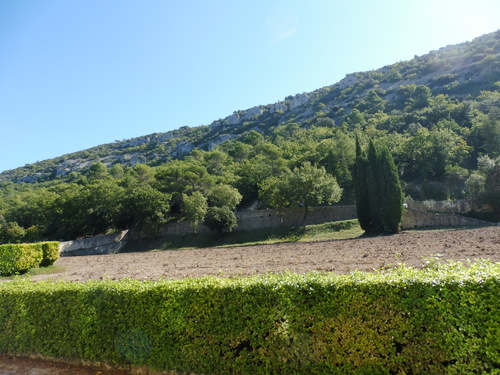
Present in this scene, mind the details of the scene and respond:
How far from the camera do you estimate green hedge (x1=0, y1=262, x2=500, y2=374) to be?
161 inches

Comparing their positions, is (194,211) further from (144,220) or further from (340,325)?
(340,325)

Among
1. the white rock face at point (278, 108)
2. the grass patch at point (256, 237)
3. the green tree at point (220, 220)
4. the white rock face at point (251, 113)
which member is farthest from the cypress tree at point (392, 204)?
the white rock face at point (251, 113)

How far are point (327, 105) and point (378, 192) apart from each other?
114709 millimetres

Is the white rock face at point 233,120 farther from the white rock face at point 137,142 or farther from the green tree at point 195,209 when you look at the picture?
the green tree at point 195,209

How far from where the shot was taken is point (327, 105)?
458ft

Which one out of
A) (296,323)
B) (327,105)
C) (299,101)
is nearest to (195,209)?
(296,323)

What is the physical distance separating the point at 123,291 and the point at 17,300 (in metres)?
3.31

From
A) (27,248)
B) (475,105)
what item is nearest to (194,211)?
(27,248)

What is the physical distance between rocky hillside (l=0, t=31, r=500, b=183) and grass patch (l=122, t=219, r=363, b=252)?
67.0 meters

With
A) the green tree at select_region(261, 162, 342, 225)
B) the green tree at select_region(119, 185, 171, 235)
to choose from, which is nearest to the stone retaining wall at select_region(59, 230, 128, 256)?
the green tree at select_region(119, 185, 171, 235)

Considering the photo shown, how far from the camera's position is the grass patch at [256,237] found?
1417 inches

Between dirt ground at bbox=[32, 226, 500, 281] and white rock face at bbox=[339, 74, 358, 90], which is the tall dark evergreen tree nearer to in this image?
dirt ground at bbox=[32, 226, 500, 281]

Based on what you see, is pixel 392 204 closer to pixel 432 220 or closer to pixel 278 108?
pixel 432 220

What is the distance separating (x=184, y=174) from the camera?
55.0 meters
